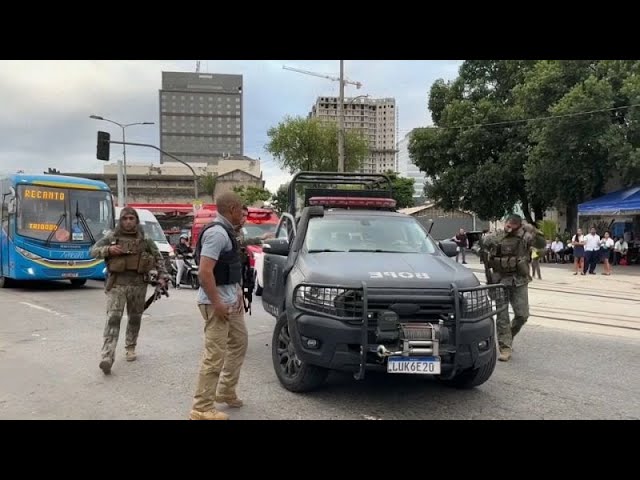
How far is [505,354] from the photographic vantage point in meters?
6.87

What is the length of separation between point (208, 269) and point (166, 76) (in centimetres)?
16859

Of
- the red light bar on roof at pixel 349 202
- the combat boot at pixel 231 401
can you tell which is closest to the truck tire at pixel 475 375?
the combat boot at pixel 231 401

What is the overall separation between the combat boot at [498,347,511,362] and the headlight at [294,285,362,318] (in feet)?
9.94

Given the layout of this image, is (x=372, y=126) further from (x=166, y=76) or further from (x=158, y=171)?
(x=166, y=76)

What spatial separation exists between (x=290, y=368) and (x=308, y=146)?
39.3 m

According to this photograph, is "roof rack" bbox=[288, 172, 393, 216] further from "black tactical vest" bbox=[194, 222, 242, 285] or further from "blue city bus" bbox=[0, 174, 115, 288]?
"blue city bus" bbox=[0, 174, 115, 288]

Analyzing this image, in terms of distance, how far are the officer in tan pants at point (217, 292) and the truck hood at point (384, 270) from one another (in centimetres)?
75

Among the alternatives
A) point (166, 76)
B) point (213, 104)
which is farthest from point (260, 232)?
point (166, 76)

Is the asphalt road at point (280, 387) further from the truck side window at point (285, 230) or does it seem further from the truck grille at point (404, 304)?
the truck side window at point (285, 230)

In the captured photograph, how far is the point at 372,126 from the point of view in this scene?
7694 centimetres

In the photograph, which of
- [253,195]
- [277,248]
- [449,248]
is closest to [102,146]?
[277,248]

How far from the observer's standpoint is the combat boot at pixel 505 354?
6816 mm

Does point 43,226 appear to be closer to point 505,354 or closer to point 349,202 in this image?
point 349,202

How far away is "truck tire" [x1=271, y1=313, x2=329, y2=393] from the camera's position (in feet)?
16.8
